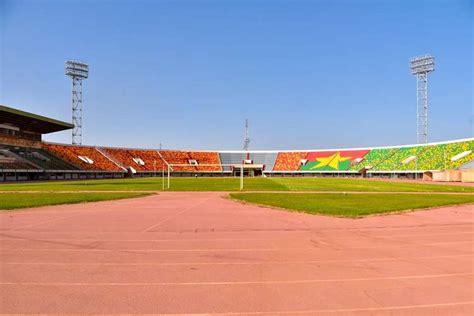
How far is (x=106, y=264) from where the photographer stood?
8.50 m

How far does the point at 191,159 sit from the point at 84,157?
39.6 metres

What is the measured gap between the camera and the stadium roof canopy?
5553cm

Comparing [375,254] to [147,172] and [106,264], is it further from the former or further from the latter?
[147,172]

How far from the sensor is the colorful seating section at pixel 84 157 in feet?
291

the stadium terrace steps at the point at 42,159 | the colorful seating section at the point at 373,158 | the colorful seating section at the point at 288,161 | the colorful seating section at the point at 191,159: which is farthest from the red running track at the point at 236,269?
the colorful seating section at the point at 288,161

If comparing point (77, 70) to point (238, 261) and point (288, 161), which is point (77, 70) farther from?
point (238, 261)

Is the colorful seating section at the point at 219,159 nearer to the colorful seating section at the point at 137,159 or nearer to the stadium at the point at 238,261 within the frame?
the colorful seating section at the point at 137,159

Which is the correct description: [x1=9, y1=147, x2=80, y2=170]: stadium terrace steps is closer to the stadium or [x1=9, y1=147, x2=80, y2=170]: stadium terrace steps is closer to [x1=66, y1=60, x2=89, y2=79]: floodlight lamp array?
[x1=66, y1=60, x2=89, y2=79]: floodlight lamp array

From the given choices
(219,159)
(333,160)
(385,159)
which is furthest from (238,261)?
Answer: (219,159)

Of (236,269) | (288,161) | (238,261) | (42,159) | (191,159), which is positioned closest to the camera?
(236,269)

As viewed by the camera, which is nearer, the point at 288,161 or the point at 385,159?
the point at 385,159

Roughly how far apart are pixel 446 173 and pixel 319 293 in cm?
7584

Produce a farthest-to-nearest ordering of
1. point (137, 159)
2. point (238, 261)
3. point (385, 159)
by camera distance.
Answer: point (137, 159)
point (385, 159)
point (238, 261)

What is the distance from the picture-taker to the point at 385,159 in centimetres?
10306
